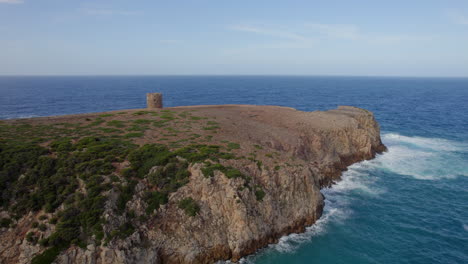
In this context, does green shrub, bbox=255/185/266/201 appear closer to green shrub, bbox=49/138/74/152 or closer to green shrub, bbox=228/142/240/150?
green shrub, bbox=228/142/240/150

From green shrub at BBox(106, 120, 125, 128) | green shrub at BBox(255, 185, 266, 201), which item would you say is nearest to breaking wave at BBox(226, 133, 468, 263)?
green shrub at BBox(255, 185, 266, 201)

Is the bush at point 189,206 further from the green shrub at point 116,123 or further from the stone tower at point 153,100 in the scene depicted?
the stone tower at point 153,100

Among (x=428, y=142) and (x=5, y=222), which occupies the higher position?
(x=5, y=222)

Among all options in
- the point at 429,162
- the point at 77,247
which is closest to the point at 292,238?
the point at 77,247

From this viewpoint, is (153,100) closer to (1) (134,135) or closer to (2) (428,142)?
(1) (134,135)

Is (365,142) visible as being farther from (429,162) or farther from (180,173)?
(180,173)

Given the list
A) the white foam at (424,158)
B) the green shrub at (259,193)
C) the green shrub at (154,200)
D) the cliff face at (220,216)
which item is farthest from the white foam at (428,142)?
the green shrub at (154,200)

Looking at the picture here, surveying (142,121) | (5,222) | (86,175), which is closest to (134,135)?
(142,121)

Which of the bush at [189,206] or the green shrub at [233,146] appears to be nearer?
the bush at [189,206]
